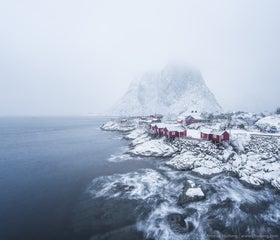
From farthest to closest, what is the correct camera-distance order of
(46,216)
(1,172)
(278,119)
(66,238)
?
1. (278,119)
2. (1,172)
3. (46,216)
4. (66,238)

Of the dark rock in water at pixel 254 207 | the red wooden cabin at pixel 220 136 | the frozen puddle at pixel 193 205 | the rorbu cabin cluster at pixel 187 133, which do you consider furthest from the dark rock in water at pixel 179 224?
the rorbu cabin cluster at pixel 187 133

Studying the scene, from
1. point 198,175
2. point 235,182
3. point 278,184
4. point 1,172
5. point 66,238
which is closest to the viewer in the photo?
point 66,238

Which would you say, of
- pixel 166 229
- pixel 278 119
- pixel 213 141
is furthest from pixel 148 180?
pixel 278 119

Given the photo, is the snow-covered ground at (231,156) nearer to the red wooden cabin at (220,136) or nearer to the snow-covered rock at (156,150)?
the snow-covered rock at (156,150)

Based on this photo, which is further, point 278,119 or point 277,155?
point 278,119

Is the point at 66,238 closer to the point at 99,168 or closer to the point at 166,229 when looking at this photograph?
the point at 166,229

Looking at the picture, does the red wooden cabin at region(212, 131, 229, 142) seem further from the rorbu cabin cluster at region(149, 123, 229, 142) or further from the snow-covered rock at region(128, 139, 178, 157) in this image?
the snow-covered rock at region(128, 139, 178, 157)

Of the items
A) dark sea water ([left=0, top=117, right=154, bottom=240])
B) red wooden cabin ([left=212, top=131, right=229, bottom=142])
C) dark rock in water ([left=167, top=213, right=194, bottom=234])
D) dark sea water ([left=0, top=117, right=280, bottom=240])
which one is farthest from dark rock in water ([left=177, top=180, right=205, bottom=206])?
red wooden cabin ([left=212, top=131, right=229, bottom=142])

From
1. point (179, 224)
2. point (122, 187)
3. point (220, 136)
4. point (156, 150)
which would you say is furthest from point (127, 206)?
point (220, 136)
